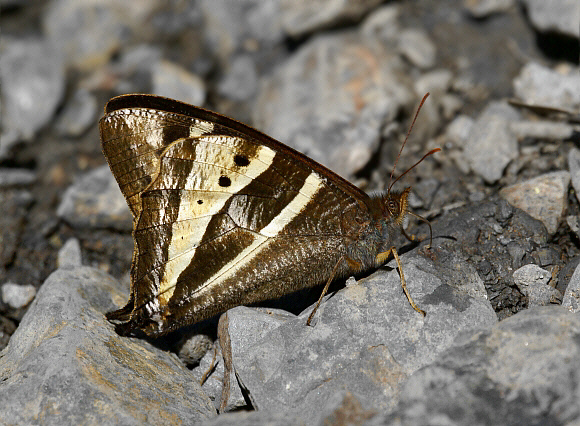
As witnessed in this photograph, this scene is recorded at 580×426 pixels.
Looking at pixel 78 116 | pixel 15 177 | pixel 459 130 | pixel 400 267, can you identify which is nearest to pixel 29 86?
pixel 78 116

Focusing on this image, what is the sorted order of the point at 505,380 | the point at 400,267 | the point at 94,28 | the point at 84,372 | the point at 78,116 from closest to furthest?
the point at 505,380 < the point at 84,372 < the point at 400,267 < the point at 78,116 < the point at 94,28

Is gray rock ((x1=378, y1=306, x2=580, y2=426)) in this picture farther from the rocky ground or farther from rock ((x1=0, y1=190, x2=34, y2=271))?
rock ((x1=0, y1=190, x2=34, y2=271))

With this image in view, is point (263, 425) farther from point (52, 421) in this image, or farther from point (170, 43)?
point (170, 43)

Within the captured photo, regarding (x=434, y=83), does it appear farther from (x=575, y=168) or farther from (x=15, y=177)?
(x=15, y=177)

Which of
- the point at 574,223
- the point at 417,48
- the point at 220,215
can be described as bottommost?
the point at 574,223

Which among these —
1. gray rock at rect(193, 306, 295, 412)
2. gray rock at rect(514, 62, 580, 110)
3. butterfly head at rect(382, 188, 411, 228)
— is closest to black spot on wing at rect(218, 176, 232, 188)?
gray rock at rect(193, 306, 295, 412)

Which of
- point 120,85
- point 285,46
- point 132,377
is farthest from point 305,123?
point 132,377

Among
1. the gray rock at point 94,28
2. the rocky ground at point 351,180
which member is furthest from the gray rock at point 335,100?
the gray rock at point 94,28
